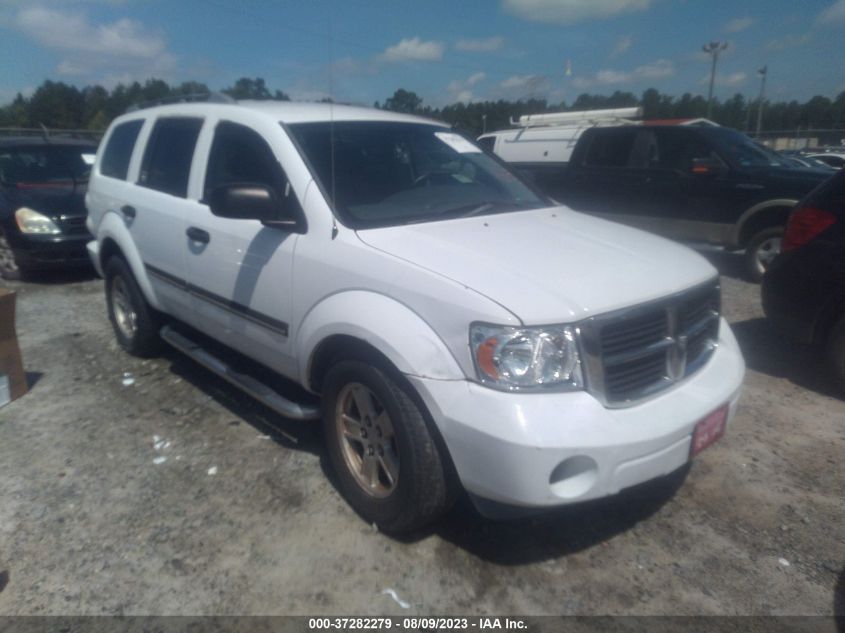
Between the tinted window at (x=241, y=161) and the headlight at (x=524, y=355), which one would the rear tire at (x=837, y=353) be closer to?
the headlight at (x=524, y=355)

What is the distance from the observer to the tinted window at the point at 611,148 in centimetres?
911

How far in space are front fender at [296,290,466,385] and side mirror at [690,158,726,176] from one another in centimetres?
685

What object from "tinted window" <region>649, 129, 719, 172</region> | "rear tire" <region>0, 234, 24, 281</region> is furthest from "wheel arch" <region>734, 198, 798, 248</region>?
"rear tire" <region>0, 234, 24, 281</region>

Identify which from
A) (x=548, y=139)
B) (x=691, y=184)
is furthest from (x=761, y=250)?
(x=548, y=139)

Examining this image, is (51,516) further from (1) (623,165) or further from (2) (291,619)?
(1) (623,165)

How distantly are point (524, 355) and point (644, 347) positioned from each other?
22.3 inches

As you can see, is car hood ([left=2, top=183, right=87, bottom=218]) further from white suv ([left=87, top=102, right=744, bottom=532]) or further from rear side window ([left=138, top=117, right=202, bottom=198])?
white suv ([left=87, top=102, right=744, bottom=532])

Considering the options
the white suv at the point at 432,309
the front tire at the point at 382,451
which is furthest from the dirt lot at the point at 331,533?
the white suv at the point at 432,309

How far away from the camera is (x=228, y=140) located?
12.7 feet

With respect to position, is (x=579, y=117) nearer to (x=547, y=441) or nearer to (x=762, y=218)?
(x=762, y=218)

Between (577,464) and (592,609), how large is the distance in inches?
25.8

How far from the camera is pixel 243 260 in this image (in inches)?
140

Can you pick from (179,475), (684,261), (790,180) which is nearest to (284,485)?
(179,475)

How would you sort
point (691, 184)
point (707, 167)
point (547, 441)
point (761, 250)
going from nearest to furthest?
point (547, 441) < point (761, 250) < point (707, 167) < point (691, 184)
